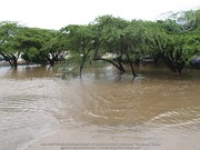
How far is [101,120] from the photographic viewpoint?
6613 mm

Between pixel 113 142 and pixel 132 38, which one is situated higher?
pixel 132 38

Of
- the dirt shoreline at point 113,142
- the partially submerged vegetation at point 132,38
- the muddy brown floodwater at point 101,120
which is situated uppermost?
the partially submerged vegetation at point 132,38

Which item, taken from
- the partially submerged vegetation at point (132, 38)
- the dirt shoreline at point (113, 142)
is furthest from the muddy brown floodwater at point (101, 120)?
the partially submerged vegetation at point (132, 38)

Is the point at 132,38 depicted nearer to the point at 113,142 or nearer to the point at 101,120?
the point at 101,120

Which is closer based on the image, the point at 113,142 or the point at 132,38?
the point at 113,142

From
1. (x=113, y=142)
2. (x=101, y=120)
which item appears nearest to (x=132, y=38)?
(x=101, y=120)

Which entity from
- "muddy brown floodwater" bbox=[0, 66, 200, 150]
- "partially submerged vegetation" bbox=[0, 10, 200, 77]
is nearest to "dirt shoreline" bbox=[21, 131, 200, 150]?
"muddy brown floodwater" bbox=[0, 66, 200, 150]

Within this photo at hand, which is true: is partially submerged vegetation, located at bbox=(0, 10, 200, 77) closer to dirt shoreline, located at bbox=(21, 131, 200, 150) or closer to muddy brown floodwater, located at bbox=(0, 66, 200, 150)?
muddy brown floodwater, located at bbox=(0, 66, 200, 150)

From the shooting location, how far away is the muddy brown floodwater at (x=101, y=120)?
5.03 m

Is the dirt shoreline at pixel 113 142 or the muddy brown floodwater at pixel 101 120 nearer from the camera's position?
the dirt shoreline at pixel 113 142

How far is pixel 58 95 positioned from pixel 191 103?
480 centimetres

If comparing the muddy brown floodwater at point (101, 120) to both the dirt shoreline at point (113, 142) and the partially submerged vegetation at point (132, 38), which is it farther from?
Answer: the partially submerged vegetation at point (132, 38)

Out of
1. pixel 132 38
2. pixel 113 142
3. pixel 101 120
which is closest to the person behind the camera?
pixel 113 142

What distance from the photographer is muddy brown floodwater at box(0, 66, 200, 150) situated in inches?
198
